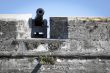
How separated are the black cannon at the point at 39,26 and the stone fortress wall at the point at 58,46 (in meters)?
0.23

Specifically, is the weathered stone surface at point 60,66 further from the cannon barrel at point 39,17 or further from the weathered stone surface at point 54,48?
the cannon barrel at point 39,17

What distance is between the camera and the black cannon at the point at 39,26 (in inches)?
331

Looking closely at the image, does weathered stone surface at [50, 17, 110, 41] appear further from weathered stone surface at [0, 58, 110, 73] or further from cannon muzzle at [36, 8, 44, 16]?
weathered stone surface at [0, 58, 110, 73]

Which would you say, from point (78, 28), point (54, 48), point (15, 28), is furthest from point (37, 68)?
point (78, 28)

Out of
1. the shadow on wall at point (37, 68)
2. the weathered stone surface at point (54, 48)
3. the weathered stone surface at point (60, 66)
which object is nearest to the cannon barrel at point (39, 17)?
the weathered stone surface at point (54, 48)

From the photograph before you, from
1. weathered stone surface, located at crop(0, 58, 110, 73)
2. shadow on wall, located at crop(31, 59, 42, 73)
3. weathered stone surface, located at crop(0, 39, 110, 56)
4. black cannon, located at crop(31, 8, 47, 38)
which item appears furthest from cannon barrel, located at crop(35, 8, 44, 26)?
shadow on wall, located at crop(31, 59, 42, 73)

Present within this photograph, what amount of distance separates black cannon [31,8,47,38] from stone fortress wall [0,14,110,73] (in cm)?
23

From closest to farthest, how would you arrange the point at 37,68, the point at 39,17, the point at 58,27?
the point at 37,68 → the point at 58,27 → the point at 39,17

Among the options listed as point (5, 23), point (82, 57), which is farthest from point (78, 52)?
point (5, 23)

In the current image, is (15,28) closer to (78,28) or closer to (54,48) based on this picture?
(54,48)

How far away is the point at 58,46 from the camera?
8.20 metres

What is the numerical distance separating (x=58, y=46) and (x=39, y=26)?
2.74ft

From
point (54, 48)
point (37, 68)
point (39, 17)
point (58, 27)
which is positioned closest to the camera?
point (37, 68)

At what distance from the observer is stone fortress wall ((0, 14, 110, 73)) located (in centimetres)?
801
